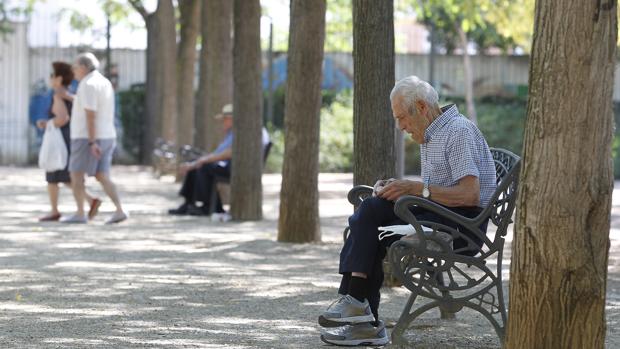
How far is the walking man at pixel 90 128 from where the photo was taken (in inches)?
564

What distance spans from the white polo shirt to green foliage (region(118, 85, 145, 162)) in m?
17.6

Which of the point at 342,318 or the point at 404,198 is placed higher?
the point at 404,198

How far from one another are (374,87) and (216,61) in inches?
384

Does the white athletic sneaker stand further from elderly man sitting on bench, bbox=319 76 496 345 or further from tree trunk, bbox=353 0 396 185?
tree trunk, bbox=353 0 396 185

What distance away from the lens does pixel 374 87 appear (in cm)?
918

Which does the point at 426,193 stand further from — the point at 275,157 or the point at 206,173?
the point at 275,157

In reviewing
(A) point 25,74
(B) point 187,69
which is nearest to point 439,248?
(B) point 187,69

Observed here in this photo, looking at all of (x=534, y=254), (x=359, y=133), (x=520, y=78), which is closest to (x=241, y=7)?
(x=359, y=133)

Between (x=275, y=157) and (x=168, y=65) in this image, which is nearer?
(x=168, y=65)

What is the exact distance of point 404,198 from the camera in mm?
6516

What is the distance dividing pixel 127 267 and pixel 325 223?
5090 mm

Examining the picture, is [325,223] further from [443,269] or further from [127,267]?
[443,269]

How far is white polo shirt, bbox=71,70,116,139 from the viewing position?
14297mm

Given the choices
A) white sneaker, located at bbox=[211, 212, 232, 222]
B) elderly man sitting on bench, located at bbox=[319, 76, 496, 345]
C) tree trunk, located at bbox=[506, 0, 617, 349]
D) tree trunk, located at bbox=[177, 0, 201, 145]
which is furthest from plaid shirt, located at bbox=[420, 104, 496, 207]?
tree trunk, located at bbox=[177, 0, 201, 145]
